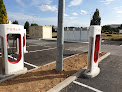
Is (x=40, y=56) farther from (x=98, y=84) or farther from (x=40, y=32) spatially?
(x=40, y=32)

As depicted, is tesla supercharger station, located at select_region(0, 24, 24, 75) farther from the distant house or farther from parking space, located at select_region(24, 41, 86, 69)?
the distant house

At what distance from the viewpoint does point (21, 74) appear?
14.9 feet

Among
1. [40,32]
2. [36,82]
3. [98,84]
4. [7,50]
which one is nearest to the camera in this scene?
[36,82]

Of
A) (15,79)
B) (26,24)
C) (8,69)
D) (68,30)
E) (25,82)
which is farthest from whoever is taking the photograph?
(26,24)

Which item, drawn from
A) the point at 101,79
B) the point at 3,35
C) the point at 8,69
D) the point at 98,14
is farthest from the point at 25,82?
the point at 98,14

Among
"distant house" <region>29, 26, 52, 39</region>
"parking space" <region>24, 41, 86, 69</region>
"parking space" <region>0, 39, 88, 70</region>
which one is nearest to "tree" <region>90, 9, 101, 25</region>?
"distant house" <region>29, 26, 52, 39</region>

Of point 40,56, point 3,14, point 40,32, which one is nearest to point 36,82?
point 40,56

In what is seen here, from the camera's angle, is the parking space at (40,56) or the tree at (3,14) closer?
the parking space at (40,56)

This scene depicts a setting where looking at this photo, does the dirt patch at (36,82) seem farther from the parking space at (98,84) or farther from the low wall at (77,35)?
the low wall at (77,35)

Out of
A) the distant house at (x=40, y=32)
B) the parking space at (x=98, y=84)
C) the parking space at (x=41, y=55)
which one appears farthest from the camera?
the distant house at (x=40, y=32)

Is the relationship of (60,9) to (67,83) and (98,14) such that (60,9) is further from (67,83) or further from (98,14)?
(98,14)

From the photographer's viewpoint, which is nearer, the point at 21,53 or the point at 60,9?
the point at 60,9

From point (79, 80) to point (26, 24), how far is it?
1824 inches

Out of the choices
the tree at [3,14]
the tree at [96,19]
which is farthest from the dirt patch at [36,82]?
the tree at [96,19]
